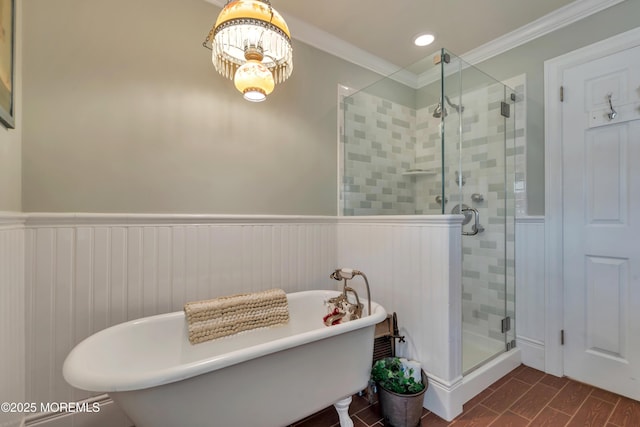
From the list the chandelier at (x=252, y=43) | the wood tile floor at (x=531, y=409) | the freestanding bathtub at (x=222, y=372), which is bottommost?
the wood tile floor at (x=531, y=409)

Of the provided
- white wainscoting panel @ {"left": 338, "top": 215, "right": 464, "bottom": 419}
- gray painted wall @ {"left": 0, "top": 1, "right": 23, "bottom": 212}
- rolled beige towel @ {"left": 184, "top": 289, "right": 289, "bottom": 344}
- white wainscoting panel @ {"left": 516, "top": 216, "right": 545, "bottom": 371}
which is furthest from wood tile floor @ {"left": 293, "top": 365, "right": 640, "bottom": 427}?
gray painted wall @ {"left": 0, "top": 1, "right": 23, "bottom": 212}

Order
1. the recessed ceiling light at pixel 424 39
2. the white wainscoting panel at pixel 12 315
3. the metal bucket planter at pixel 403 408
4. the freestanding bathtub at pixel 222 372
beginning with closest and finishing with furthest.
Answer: the freestanding bathtub at pixel 222 372 < the white wainscoting panel at pixel 12 315 < the metal bucket planter at pixel 403 408 < the recessed ceiling light at pixel 424 39

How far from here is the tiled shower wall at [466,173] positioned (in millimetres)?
2068

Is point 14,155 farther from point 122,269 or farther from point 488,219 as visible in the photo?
→ point 488,219

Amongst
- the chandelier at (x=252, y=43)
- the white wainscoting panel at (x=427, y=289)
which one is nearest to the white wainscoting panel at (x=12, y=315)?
the chandelier at (x=252, y=43)

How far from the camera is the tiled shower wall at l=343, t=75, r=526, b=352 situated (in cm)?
207

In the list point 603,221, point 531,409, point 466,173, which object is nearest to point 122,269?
point 466,173

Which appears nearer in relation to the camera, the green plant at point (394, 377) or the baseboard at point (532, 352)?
the green plant at point (394, 377)

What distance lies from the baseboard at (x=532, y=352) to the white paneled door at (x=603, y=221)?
0.15 m

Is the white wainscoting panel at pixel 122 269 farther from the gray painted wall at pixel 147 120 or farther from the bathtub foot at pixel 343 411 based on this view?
the bathtub foot at pixel 343 411

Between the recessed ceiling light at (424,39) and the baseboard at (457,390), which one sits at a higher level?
the recessed ceiling light at (424,39)

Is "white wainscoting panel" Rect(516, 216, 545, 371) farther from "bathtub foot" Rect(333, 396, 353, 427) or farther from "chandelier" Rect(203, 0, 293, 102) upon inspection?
"chandelier" Rect(203, 0, 293, 102)

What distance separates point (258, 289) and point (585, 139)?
2.43 meters

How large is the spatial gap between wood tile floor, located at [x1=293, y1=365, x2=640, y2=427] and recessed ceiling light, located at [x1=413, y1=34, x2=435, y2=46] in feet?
8.56
